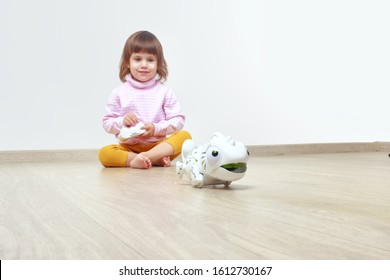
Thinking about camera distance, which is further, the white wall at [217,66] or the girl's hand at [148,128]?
the white wall at [217,66]

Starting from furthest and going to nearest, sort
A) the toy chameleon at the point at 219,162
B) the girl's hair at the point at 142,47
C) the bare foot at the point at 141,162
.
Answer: the girl's hair at the point at 142,47
the bare foot at the point at 141,162
the toy chameleon at the point at 219,162

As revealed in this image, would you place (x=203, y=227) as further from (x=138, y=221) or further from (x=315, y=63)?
(x=315, y=63)

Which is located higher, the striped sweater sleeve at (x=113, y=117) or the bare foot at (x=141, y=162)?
the striped sweater sleeve at (x=113, y=117)

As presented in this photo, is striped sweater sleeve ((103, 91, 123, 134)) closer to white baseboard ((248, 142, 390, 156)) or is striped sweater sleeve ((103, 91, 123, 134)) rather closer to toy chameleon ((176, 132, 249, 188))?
toy chameleon ((176, 132, 249, 188))

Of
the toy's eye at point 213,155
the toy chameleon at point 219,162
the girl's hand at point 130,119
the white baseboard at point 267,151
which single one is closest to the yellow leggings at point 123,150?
the girl's hand at point 130,119

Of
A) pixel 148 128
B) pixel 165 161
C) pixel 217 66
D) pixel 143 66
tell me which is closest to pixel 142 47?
pixel 143 66

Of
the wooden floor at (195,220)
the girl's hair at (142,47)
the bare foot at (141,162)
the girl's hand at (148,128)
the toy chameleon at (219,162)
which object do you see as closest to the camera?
the wooden floor at (195,220)

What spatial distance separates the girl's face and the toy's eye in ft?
3.58

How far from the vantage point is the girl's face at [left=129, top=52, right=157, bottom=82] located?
2324mm

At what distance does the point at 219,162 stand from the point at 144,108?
1.07 metres

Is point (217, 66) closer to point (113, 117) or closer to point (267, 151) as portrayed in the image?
point (267, 151)

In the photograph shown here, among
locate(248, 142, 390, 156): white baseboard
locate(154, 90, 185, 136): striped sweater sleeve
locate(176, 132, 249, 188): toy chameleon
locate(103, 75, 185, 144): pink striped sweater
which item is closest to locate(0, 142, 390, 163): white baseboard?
locate(248, 142, 390, 156): white baseboard

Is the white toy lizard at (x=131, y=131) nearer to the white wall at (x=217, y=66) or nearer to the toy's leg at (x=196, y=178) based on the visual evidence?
the white wall at (x=217, y=66)

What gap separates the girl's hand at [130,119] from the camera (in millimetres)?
2215
